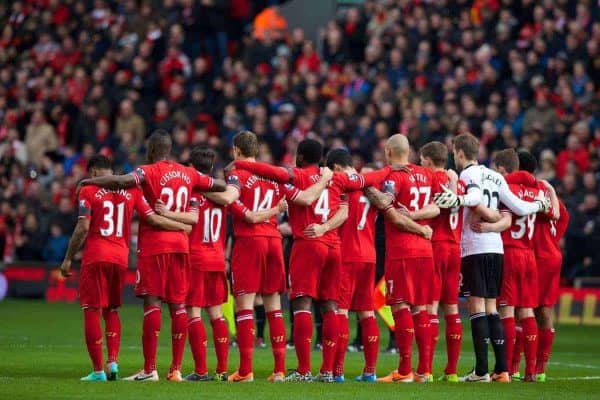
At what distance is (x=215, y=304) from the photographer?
1591cm

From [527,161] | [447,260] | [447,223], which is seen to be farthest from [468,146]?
[447,260]

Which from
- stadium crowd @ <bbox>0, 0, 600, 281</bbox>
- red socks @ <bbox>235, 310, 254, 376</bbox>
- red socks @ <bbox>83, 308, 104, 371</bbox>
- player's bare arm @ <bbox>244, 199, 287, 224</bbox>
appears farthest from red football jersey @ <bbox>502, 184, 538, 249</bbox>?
stadium crowd @ <bbox>0, 0, 600, 281</bbox>

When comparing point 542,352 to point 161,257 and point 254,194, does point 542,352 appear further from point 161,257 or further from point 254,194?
point 161,257

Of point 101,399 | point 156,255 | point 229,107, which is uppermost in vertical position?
point 229,107

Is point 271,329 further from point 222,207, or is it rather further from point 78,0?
point 78,0

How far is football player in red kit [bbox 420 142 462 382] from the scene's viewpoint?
16062mm

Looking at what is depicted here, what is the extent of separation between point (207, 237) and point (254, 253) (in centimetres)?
71

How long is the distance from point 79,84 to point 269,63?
14.7 feet

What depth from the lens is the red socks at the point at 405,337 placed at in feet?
52.1

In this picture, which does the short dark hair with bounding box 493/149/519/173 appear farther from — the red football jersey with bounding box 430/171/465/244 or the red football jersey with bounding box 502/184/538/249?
the red football jersey with bounding box 430/171/465/244

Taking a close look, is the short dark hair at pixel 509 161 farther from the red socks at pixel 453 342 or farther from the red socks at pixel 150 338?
the red socks at pixel 150 338

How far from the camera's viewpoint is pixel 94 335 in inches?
595

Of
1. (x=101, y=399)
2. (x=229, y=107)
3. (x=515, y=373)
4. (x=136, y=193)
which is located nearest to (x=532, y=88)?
(x=229, y=107)

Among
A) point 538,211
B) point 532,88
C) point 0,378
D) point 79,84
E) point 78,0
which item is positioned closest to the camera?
point 0,378
